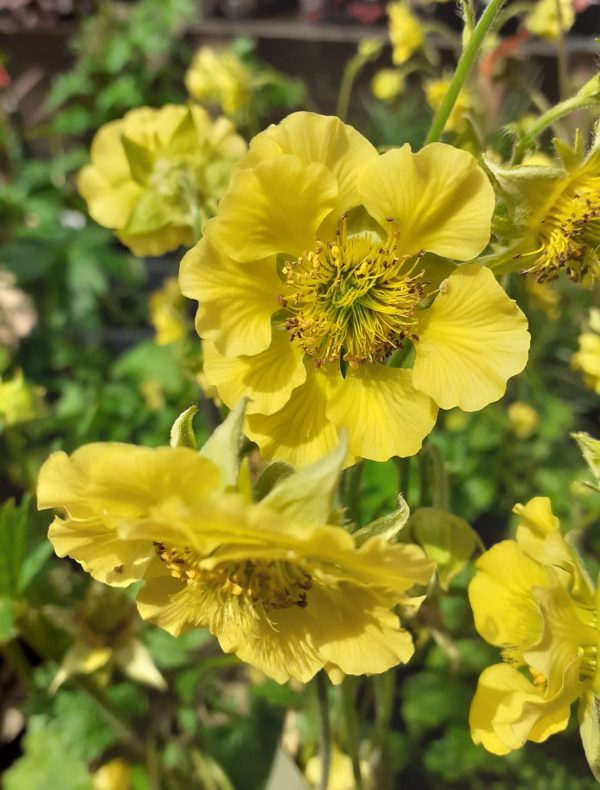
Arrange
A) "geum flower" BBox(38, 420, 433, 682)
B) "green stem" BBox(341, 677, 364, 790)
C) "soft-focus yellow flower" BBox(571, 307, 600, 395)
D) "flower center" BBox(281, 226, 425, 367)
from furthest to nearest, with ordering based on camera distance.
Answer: "soft-focus yellow flower" BBox(571, 307, 600, 395) → "green stem" BBox(341, 677, 364, 790) → "flower center" BBox(281, 226, 425, 367) → "geum flower" BBox(38, 420, 433, 682)

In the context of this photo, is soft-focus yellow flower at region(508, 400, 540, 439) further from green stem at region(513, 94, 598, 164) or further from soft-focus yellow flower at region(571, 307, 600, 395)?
green stem at region(513, 94, 598, 164)

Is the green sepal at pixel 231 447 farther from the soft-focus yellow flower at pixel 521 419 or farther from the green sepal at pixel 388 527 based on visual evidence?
the soft-focus yellow flower at pixel 521 419

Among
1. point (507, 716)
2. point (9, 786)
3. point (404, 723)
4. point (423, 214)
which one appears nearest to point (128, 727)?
point (9, 786)

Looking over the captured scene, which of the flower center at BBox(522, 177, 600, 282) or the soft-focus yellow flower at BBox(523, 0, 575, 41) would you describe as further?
the soft-focus yellow flower at BBox(523, 0, 575, 41)

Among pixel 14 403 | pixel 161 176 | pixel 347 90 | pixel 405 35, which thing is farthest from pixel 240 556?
pixel 347 90

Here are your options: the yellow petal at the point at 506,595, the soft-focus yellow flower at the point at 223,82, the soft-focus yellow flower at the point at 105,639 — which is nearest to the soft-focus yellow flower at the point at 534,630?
the yellow petal at the point at 506,595

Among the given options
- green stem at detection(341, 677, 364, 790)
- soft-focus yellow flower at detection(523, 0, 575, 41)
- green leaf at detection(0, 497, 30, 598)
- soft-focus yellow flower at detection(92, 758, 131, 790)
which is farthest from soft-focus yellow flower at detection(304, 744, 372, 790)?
soft-focus yellow flower at detection(523, 0, 575, 41)

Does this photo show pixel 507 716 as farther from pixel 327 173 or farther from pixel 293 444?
pixel 327 173
